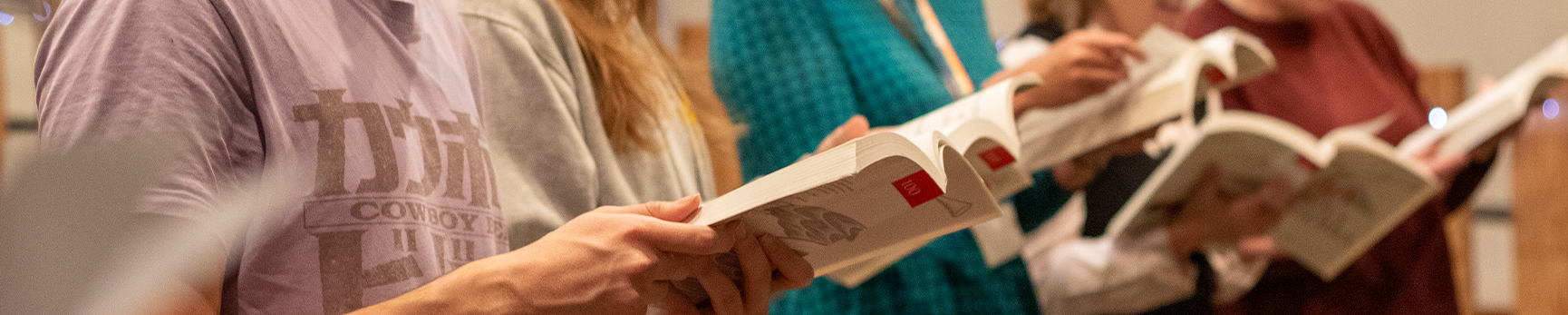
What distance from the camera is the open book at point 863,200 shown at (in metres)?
0.46

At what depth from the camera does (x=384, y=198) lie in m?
0.49

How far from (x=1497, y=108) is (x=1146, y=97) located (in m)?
0.60

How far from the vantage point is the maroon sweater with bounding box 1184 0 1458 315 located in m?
1.43

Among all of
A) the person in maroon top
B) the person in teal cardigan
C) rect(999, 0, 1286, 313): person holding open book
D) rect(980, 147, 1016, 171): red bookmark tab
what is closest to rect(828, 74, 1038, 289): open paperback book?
rect(980, 147, 1016, 171): red bookmark tab

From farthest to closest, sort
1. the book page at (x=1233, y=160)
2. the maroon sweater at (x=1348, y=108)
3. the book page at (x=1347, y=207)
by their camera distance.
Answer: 1. the maroon sweater at (x=1348, y=108)
2. the book page at (x=1347, y=207)
3. the book page at (x=1233, y=160)

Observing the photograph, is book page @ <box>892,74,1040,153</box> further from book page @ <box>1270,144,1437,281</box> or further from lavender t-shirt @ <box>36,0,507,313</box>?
book page @ <box>1270,144,1437,281</box>

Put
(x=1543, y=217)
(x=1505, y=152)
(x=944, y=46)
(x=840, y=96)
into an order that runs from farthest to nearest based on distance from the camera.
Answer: (x=1505, y=152) < (x=1543, y=217) < (x=944, y=46) < (x=840, y=96)

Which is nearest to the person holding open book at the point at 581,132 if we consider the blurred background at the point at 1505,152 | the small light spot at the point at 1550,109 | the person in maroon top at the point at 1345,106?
the blurred background at the point at 1505,152

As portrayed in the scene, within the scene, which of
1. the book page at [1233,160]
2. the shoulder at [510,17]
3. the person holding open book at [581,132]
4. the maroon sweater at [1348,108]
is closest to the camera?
the person holding open book at [581,132]

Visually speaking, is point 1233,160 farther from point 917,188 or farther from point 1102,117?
point 917,188

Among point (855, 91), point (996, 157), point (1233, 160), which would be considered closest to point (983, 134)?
point (996, 157)

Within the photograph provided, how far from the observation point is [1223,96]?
4.99 ft

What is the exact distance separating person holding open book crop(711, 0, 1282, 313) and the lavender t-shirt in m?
0.46

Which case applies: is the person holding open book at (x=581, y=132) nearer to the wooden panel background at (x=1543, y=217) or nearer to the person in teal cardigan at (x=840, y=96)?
the person in teal cardigan at (x=840, y=96)
